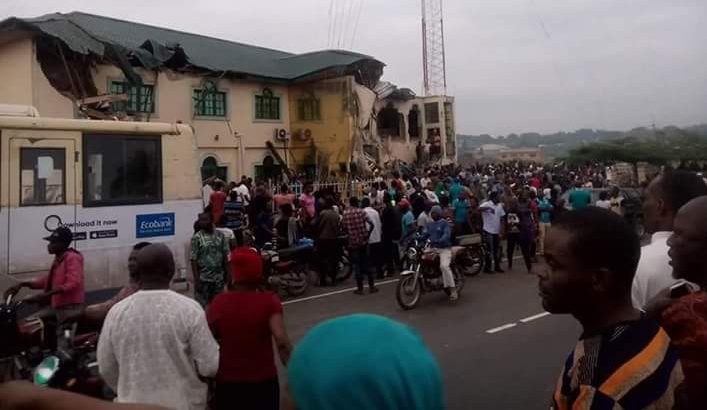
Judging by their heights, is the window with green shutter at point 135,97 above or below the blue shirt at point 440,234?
above

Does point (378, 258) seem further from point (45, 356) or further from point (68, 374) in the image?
point (68, 374)

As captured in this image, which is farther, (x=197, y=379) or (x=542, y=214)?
(x=542, y=214)

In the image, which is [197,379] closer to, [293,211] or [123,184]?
[123,184]

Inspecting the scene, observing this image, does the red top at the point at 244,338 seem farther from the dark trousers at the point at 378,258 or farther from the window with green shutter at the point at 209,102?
the window with green shutter at the point at 209,102

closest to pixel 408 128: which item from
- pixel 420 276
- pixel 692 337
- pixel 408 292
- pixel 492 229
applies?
pixel 492 229

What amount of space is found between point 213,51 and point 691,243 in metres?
24.4

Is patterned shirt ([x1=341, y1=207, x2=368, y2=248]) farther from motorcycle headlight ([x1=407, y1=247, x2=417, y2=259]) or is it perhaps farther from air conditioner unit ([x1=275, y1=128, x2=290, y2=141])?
air conditioner unit ([x1=275, y1=128, x2=290, y2=141])

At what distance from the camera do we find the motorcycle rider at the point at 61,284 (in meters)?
5.25

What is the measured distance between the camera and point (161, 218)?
7828 millimetres

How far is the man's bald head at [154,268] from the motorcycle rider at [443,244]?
277 inches

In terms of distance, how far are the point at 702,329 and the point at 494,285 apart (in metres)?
9.73

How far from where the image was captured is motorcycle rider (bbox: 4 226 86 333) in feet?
17.2

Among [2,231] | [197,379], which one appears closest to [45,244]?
[2,231]

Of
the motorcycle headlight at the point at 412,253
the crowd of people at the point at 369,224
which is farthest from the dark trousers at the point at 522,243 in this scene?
the motorcycle headlight at the point at 412,253
